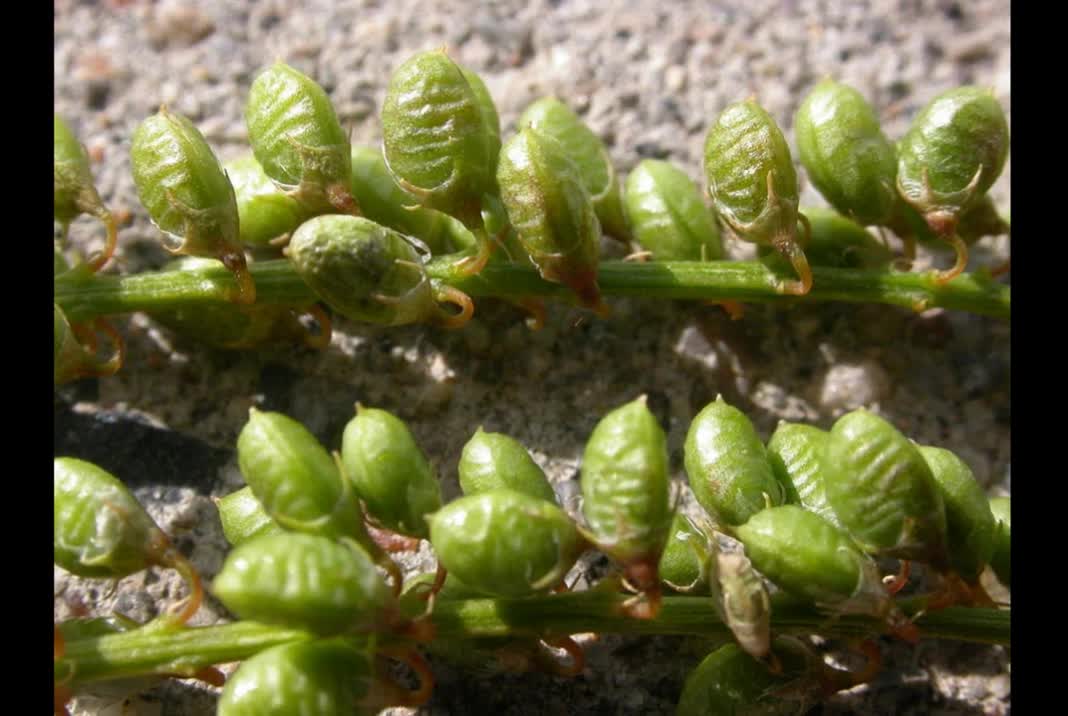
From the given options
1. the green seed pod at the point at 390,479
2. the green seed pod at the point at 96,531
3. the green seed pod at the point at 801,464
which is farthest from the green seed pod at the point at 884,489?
the green seed pod at the point at 96,531

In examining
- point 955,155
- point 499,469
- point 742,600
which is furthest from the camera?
point 955,155

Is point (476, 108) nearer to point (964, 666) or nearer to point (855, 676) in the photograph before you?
point (855, 676)

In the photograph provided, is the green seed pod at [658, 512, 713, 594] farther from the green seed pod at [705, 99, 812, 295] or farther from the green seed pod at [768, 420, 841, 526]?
the green seed pod at [705, 99, 812, 295]

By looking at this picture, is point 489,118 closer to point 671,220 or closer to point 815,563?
point 671,220

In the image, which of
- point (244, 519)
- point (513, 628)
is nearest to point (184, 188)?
point (244, 519)

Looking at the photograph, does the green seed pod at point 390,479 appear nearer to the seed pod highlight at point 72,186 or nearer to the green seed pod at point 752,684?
the green seed pod at point 752,684

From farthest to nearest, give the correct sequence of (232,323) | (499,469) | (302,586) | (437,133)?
(232,323)
(437,133)
(499,469)
(302,586)
